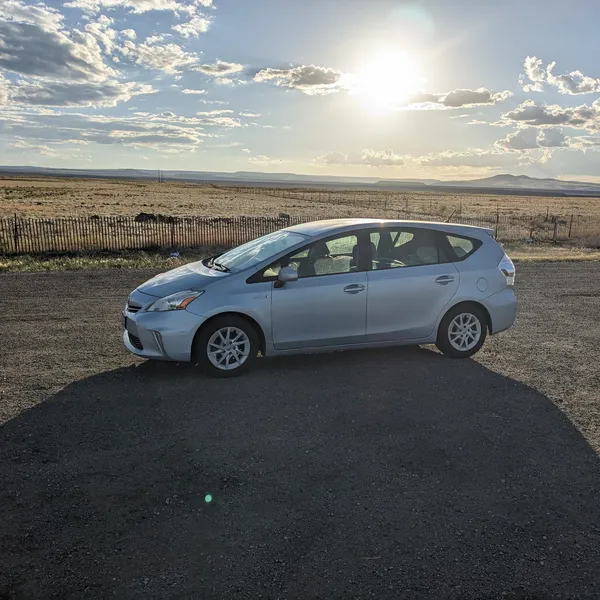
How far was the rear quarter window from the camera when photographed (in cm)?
688

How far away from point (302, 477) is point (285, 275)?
2.40m

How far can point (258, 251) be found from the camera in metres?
6.64

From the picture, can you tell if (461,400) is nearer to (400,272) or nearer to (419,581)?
(400,272)

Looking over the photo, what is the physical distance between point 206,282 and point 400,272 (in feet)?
7.07

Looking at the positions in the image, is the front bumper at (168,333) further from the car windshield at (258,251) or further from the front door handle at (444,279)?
the front door handle at (444,279)

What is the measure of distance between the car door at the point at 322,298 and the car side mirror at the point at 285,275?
48 millimetres

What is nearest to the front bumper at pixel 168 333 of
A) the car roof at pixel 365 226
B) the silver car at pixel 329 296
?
the silver car at pixel 329 296

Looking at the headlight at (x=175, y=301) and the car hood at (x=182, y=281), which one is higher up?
the car hood at (x=182, y=281)

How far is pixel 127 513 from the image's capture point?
11.8ft

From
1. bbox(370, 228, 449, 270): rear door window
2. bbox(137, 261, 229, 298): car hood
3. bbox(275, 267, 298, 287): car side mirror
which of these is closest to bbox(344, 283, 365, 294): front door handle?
bbox(370, 228, 449, 270): rear door window

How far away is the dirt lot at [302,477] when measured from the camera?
10.2 feet

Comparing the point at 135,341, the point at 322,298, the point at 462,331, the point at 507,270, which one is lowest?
the point at 135,341

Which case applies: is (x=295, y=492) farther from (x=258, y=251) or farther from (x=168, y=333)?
(x=258, y=251)

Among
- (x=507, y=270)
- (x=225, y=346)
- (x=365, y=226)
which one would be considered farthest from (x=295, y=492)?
(x=507, y=270)
